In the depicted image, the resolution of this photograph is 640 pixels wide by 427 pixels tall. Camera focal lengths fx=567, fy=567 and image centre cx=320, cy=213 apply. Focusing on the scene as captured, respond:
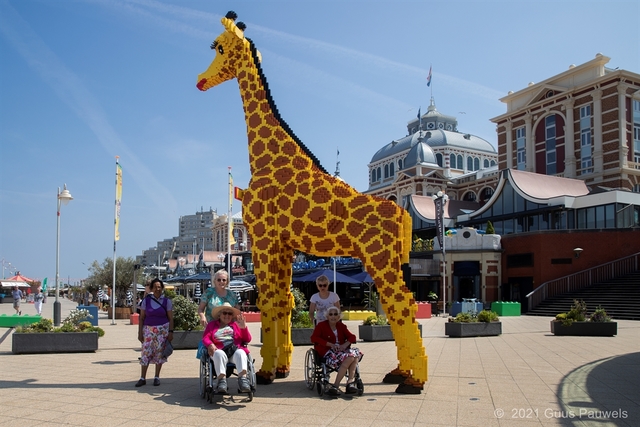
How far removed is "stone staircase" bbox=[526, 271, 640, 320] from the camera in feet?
84.7

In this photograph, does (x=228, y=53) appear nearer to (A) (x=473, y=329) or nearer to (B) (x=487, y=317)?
(A) (x=473, y=329)

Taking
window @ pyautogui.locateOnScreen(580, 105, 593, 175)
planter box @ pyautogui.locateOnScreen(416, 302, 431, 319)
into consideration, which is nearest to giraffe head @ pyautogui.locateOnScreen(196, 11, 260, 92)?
planter box @ pyautogui.locateOnScreen(416, 302, 431, 319)

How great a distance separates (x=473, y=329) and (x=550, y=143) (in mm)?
A: 32440

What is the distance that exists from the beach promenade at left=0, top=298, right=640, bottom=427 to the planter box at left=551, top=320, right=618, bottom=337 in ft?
14.8

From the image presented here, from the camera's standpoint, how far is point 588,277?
30516 mm

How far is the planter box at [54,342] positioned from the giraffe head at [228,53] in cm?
684

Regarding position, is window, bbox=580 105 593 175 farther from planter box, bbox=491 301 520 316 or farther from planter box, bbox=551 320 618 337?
planter box, bbox=551 320 618 337

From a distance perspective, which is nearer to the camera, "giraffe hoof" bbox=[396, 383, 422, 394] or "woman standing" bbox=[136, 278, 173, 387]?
"giraffe hoof" bbox=[396, 383, 422, 394]

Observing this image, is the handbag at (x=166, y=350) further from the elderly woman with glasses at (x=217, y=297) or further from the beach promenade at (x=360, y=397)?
the elderly woman with glasses at (x=217, y=297)

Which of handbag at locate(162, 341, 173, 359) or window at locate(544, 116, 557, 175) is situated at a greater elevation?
window at locate(544, 116, 557, 175)

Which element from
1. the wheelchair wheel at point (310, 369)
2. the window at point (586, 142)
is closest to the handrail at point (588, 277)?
the window at point (586, 142)

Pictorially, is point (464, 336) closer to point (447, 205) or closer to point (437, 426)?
point (437, 426)

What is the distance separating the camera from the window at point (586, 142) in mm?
41906

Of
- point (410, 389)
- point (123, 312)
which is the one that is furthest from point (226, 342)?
point (123, 312)
